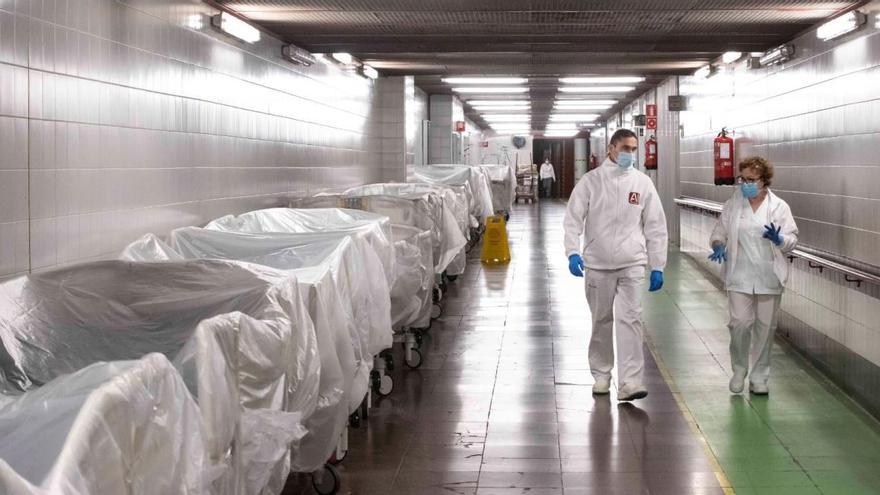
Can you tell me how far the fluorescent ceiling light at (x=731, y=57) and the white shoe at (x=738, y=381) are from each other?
5.37 meters

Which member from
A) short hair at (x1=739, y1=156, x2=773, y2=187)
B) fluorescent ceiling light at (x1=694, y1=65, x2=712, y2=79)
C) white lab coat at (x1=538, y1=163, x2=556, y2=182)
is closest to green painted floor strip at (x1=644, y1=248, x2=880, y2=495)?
short hair at (x1=739, y1=156, x2=773, y2=187)

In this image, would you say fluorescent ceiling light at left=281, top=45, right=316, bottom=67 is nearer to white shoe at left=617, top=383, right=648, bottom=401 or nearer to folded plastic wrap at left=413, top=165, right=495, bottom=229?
white shoe at left=617, top=383, right=648, bottom=401

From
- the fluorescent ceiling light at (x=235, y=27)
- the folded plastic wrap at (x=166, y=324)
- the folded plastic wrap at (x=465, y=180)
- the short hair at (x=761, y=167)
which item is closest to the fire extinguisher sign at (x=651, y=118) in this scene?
the folded plastic wrap at (x=465, y=180)

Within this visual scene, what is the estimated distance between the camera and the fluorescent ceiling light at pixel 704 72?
13.3 m

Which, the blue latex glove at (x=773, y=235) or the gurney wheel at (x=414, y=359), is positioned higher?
the blue latex glove at (x=773, y=235)

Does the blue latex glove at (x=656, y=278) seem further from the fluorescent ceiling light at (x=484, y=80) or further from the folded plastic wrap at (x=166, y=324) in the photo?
the fluorescent ceiling light at (x=484, y=80)

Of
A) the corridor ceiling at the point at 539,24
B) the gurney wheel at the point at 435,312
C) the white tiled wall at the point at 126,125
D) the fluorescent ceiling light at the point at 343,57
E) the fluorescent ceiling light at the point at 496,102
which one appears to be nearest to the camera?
the white tiled wall at the point at 126,125

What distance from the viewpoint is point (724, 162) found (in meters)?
11.7

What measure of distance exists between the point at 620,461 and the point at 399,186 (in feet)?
24.3

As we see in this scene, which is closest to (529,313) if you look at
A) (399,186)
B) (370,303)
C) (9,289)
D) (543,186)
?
(399,186)

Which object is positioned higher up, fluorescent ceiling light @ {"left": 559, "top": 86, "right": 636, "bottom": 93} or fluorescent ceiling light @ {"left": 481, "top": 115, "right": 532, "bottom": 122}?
fluorescent ceiling light @ {"left": 481, "top": 115, "right": 532, "bottom": 122}

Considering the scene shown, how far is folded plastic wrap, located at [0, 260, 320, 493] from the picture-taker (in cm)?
351

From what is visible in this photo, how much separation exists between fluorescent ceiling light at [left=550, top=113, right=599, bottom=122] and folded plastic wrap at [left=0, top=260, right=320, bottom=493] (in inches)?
953

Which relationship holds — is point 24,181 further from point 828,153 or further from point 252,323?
point 828,153
